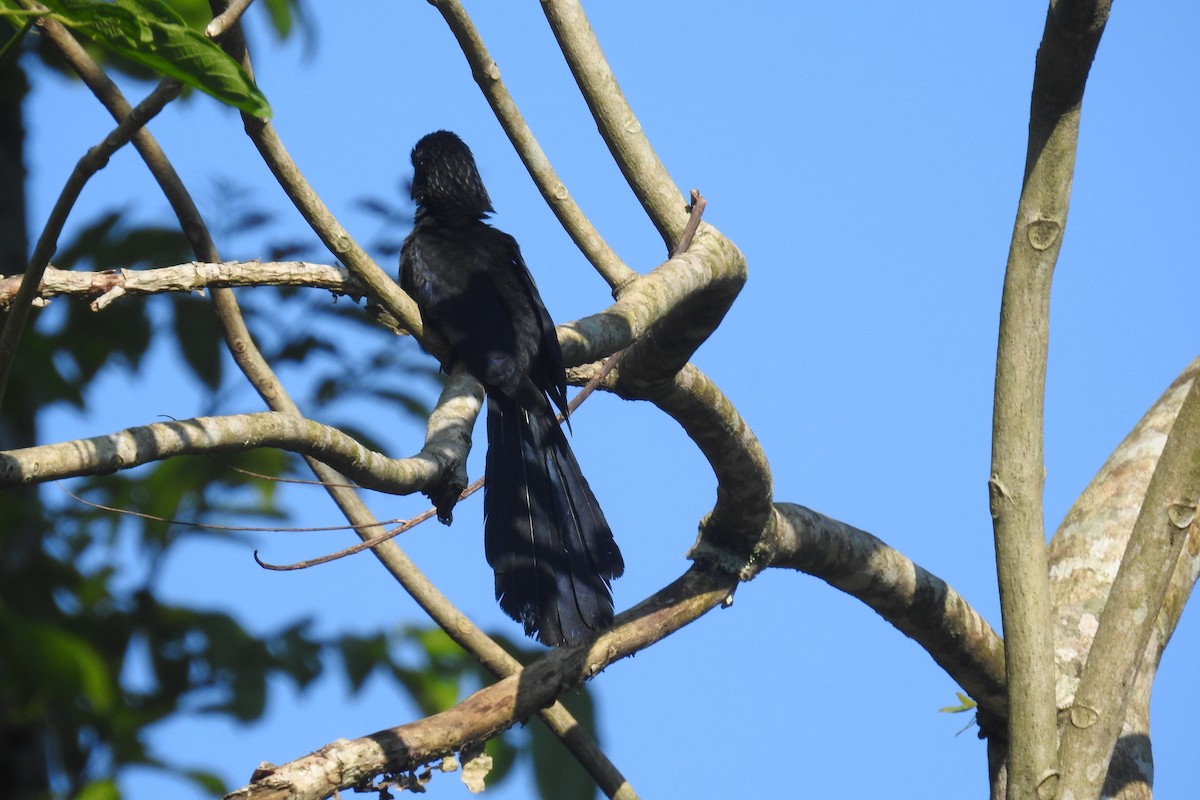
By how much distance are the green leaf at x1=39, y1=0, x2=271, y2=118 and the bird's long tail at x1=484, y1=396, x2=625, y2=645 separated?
1695 millimetres

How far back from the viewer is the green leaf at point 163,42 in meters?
1.22

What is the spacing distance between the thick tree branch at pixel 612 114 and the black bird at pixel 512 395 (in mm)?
542

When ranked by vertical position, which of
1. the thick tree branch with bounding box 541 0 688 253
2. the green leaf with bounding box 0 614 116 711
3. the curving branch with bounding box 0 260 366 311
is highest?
the thick tree branch with bounding box 541 0 688 253

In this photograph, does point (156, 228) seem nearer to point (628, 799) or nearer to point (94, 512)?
point (94, 512)

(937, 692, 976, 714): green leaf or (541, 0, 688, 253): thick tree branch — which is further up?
(541, 0, 688, 253): thick tree branch

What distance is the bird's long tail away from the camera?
2758 mm

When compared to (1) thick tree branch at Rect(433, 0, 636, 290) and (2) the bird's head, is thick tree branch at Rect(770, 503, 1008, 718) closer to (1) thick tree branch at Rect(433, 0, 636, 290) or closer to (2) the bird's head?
(1) thick tree branch at Rect(433, 0, 636, 290)

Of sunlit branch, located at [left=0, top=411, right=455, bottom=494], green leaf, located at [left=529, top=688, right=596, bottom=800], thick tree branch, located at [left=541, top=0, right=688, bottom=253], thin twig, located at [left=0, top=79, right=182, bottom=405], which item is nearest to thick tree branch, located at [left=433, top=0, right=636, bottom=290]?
thick tree branch, located at [left=541, top=0, right=688, bottom=253]

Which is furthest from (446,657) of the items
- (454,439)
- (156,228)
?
(156,228)

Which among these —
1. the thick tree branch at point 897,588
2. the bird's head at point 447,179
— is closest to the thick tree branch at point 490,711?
the thick tree branch at point 897,588

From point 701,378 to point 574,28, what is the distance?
46.5 inches

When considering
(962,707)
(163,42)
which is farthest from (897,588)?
(163,42)

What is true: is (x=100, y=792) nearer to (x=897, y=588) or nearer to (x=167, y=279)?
(x=167, y=279)

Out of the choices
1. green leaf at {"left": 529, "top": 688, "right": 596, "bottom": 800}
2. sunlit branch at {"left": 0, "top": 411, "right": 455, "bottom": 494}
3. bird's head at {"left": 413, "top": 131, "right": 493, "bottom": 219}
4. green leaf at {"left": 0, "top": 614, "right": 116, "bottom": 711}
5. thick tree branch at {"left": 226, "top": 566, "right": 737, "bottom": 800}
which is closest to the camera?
sunlit branch at {"left": 0, "top": 411, "right": 455, "bottom": 494}
